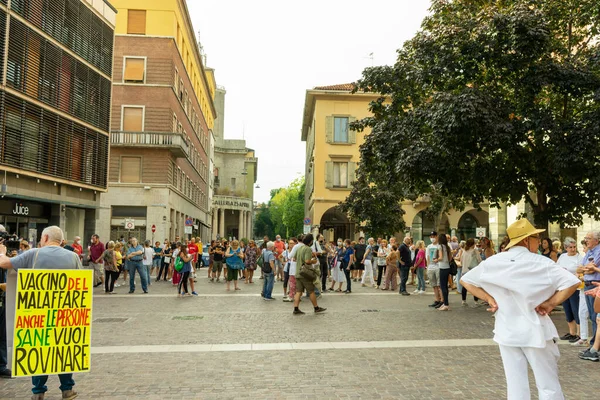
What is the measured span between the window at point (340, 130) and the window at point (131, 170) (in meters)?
17.0

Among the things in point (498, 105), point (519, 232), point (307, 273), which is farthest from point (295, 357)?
point (498, 105)

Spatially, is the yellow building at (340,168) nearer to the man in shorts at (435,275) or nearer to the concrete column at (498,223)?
the concrete column at (498,223)

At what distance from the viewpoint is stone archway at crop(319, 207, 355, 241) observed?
49.5 meters

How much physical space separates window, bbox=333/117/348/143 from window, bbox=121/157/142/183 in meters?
17.0

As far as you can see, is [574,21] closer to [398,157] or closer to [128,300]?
[398,157]

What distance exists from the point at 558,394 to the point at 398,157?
11.5m

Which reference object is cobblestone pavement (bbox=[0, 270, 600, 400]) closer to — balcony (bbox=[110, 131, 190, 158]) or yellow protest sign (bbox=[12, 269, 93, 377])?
yellow protest sign (bbox=[12, 269, 93, 377])

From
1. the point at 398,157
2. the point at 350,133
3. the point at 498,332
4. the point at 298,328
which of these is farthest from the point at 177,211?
the point at 498,332

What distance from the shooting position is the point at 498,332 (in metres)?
4.77

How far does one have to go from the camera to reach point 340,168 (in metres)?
49.0

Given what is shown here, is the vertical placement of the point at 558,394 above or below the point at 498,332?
below

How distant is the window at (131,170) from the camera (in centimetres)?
3903

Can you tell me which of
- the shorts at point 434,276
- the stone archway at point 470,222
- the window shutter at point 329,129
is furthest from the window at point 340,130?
the shorts at point 434,276

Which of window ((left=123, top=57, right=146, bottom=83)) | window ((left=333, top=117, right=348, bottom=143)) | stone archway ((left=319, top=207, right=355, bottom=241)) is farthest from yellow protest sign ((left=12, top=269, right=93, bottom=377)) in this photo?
window ((left=333, top=117, right=348, bottom=143))
